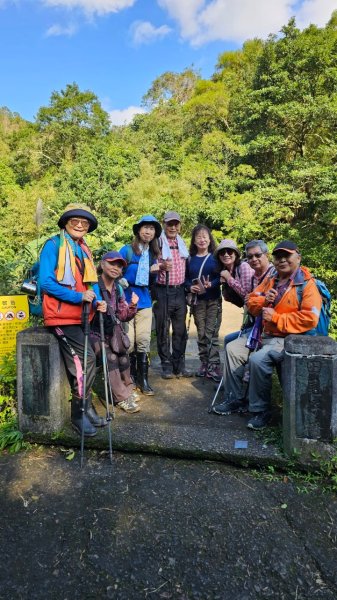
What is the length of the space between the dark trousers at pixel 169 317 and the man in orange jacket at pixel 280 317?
4.15 ft

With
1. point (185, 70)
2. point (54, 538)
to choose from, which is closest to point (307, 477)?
point (54, 538)

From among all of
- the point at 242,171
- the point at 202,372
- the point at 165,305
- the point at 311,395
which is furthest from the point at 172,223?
the point at 242,171

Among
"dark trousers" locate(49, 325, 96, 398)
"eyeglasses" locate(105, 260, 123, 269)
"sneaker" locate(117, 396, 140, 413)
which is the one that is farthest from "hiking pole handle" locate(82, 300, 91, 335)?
"sneaker" locate(117, 396, 140, 413)

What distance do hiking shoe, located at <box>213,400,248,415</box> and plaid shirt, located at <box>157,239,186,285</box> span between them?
5.01 feet

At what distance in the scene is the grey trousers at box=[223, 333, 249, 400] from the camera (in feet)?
13.2

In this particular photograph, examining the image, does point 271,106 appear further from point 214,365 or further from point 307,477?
Answer: point 307,477

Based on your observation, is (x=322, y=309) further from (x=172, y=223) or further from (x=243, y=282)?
(x=172, y=223)

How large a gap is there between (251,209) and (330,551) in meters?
15.9

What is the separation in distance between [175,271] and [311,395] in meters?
2.23

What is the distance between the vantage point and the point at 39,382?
11.6ft

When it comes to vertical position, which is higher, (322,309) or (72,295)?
(72,295)

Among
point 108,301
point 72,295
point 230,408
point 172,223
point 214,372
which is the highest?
point 172,223

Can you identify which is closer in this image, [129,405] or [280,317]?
[280,317]

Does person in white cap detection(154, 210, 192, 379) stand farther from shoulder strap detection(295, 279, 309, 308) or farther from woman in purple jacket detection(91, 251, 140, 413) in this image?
shoulder strap detection(295, 279, 309, 308)
